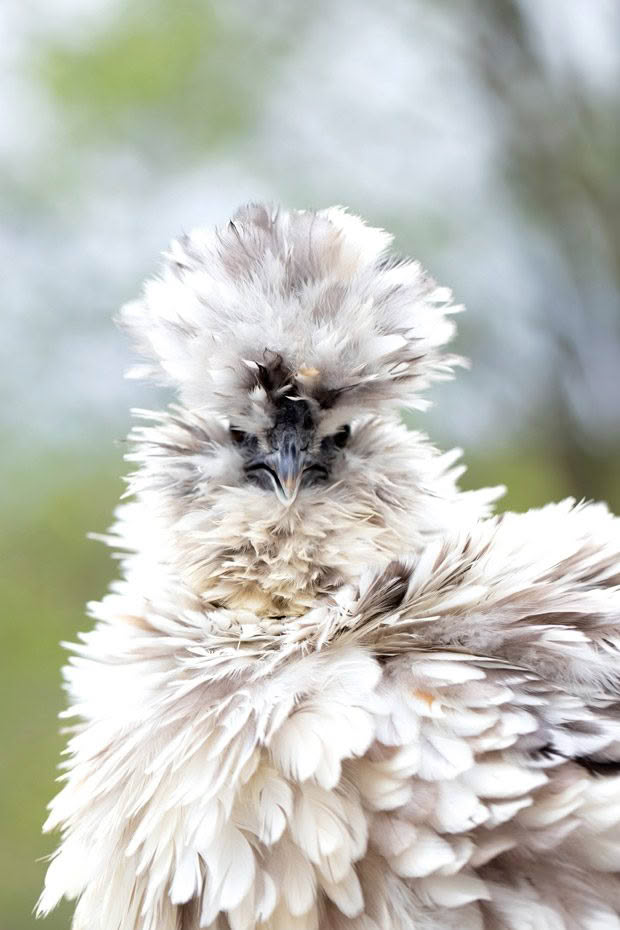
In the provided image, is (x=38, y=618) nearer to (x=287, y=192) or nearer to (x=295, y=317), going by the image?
(x=287, y=192)

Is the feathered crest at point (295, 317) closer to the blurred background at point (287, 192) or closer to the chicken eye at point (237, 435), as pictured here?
the chicken eye at point (237, 435)

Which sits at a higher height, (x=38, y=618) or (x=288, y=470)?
(x=38, y=618)

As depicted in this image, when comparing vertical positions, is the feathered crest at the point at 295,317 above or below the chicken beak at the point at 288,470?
above

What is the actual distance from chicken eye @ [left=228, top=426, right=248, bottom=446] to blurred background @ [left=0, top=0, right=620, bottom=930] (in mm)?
1587

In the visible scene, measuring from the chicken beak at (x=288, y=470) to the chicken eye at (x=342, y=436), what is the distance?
3.2 inches

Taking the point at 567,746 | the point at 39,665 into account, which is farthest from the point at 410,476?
the point at 39,665

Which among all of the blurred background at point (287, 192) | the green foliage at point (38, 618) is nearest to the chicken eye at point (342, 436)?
the blurred background at point (287, 192)

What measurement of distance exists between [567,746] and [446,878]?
0.15 meters

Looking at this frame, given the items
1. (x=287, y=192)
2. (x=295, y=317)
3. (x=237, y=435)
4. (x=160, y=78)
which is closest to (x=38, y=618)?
(x=287, y=192)

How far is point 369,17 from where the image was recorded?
3051 mm

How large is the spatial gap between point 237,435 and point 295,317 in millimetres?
177

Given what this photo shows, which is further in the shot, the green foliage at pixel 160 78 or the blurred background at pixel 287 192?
the green foliage at pixel 160 78

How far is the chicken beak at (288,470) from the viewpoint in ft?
3.51

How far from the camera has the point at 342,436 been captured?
1.17 m
